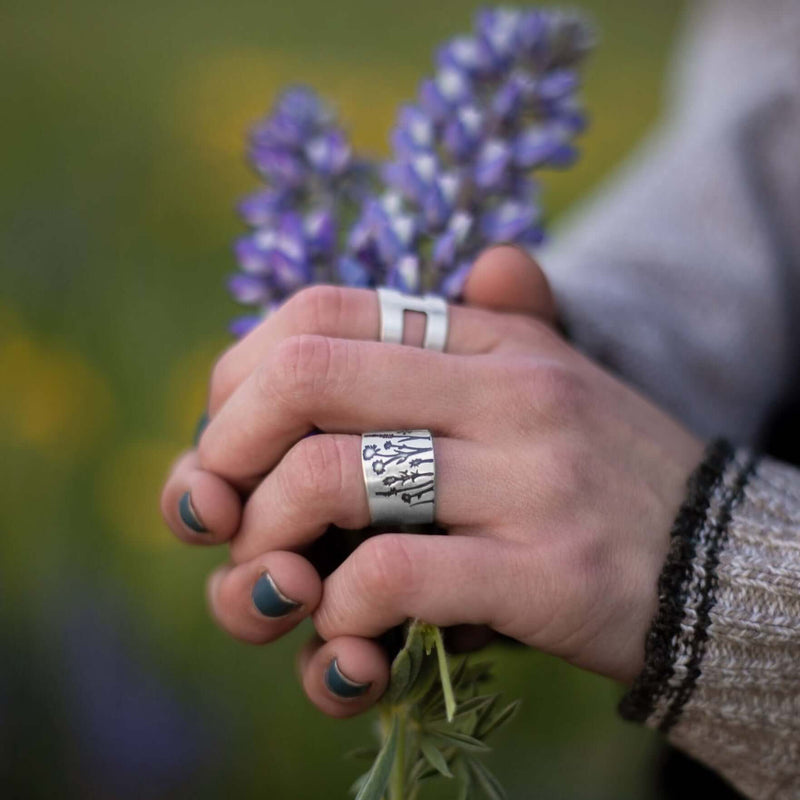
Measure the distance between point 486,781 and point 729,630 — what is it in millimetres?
164

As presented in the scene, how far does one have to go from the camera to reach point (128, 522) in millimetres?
1296

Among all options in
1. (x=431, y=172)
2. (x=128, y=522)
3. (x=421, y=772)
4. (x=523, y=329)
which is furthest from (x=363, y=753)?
(x=128, y=522)

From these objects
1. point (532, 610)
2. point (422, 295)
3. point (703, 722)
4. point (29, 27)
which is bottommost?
point (703, 722)

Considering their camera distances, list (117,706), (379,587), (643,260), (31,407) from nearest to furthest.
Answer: (379,587)
(643,260)
(117,706)
(31,407)

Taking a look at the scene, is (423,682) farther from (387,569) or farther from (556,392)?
(556,392)

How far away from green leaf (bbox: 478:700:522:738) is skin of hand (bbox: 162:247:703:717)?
0.04 metres

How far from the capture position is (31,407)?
1.29m

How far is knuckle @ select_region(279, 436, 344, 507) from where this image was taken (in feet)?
1.62

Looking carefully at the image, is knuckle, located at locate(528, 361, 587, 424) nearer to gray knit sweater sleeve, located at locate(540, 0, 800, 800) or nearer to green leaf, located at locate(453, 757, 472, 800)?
gray knit sweater sleeve, located at locate(540, 0, 800, 800)

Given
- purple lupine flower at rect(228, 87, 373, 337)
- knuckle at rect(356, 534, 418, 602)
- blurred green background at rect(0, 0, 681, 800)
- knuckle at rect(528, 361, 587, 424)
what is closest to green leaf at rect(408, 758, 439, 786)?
knuckle at rect(356, 534, 418, 602)

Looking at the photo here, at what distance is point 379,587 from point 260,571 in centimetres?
8

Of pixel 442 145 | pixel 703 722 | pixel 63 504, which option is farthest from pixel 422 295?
pixel 63 504

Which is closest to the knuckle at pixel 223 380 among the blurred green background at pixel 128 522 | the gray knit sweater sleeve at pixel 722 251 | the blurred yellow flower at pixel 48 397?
the gray knit sweater sleeve at pixel 722 251

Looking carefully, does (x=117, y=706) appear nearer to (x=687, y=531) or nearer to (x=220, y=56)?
(x=687, y=531)
